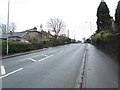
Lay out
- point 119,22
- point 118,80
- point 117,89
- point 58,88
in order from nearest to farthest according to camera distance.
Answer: point 117,89 < point 58,88 < point 118,80 < point 119,22

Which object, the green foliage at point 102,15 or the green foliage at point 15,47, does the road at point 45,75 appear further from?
the green foliage at point 102,15

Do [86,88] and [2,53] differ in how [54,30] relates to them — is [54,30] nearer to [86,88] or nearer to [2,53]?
[2,53]

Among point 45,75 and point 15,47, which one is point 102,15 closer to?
point 15,47

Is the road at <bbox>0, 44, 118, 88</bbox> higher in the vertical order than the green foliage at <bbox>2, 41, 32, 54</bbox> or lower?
lower

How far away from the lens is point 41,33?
79.1m

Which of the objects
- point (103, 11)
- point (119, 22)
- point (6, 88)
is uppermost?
point (103, 11)

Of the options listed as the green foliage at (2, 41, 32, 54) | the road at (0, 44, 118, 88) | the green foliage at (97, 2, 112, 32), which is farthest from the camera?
the green foliage at (97, 2, 112, 32)

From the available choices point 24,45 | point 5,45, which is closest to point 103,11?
point 24,45

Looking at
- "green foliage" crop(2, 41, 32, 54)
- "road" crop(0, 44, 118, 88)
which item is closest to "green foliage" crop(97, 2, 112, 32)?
"green foliage" crop(2, 41, 32, 54)

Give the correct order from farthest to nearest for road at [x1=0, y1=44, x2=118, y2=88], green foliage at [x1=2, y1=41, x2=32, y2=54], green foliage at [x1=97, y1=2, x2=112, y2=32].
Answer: green foliage at [x1=97, y1=2, x2=112, y2=32]
green foliage at [x1=2, y1=41, x2=32, y2=54]
road at [x1=0, y1=44, x2=118, y2=88]

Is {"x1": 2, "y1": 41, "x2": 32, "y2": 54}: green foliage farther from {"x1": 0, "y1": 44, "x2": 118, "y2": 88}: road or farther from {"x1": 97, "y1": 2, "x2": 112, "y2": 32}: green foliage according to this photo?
{"x1": 97, "y1": 2, "x2": 112, "y2": 32}: green foliage

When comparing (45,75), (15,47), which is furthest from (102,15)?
(45,75)

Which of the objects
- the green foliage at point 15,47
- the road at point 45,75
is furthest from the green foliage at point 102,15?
the road at point 45,75

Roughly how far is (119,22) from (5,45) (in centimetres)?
1493
